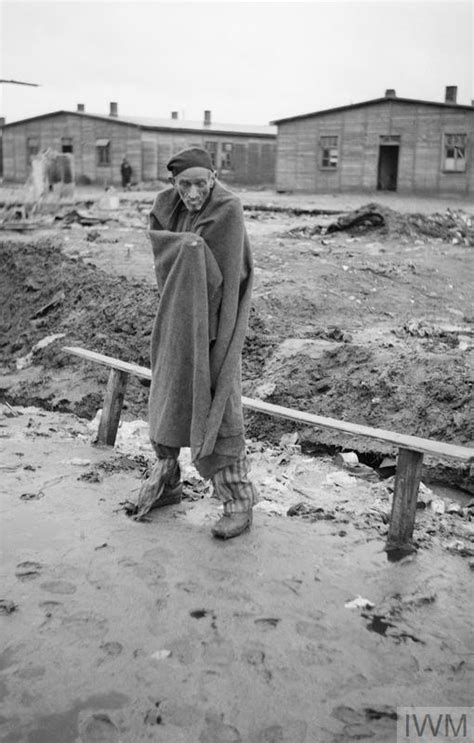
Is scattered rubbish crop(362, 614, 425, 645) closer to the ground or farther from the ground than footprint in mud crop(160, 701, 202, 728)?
closer to the ground

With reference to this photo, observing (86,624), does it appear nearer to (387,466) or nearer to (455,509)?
(455,509)

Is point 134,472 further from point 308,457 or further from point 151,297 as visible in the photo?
point 151,297

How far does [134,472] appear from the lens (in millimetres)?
5234

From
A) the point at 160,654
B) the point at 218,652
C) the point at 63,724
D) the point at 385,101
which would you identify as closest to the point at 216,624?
the point at 218,652

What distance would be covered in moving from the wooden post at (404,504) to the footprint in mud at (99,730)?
183 centimetres

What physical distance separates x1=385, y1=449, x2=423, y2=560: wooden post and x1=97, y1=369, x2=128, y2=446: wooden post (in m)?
2.61

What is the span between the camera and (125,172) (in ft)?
98.4

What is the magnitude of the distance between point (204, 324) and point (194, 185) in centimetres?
70

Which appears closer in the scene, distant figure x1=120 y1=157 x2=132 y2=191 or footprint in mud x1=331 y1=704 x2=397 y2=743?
footprint in mud x1=331 y1=704 x2=397 y2=743

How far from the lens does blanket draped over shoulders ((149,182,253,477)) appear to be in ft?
12.3

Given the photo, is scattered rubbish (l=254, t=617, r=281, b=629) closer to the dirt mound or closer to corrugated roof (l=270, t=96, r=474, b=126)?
the dirt mound

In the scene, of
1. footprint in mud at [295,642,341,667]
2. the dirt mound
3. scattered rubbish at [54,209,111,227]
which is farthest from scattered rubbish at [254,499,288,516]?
scattered rubbish at [54,209,111,227]

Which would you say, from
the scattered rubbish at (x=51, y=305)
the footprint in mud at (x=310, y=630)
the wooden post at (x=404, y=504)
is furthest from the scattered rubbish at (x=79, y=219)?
the footprint in mud at (x=310, y=630)

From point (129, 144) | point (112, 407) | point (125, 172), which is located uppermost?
point (129, 144)
